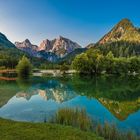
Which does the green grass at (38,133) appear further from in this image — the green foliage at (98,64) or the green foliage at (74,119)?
the green foliage at (98,64)

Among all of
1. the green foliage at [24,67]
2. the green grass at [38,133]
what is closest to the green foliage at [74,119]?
the green grass at [38,133]

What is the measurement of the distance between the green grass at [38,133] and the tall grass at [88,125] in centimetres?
211

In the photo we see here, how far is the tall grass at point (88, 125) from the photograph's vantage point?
1894 cm

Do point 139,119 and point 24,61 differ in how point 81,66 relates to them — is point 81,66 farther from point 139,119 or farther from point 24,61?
point 139,119

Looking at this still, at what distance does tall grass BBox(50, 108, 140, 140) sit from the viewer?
18938mm

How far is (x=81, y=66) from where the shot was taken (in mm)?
128750

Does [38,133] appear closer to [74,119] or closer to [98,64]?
[74,119]

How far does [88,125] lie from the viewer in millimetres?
21234

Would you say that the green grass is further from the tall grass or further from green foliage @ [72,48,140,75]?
green foliage @ [72,48,140,75]

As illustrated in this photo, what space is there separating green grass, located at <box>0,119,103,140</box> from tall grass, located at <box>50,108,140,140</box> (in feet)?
6.92

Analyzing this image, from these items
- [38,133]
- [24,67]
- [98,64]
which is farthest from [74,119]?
[98,64]

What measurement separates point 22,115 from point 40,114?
2149mm

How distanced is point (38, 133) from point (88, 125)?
5700 millimetres

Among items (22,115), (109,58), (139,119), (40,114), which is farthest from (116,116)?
(109,58)
